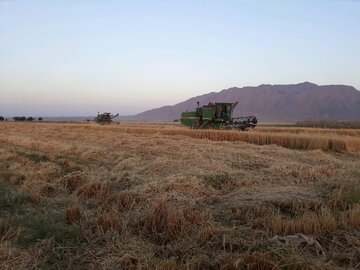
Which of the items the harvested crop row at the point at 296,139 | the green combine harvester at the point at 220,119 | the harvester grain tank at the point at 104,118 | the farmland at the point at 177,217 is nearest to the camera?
the farmland at the point at 177,217

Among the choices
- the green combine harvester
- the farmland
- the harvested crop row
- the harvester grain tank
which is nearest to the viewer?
the farmland

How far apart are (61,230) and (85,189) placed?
329 centimetres

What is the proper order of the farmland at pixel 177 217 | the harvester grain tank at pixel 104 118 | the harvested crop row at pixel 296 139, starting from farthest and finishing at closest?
the harvester grain tank at pixel 104 118 < the harvested crop row at pixel 296 139 < the farmland at pixel 177 217

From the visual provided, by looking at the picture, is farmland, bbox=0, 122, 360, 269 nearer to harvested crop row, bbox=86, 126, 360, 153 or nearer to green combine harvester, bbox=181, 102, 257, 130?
harvested crop row, bbox=86, 126, 360, 153

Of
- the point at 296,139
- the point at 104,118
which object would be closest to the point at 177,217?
the point at 296,139

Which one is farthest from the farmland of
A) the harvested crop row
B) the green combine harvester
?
the green combine harvester

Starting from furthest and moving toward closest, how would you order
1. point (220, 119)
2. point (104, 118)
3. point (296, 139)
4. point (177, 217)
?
point (104, 118)
point (220, 119)
point (296, 139)
point (177, 217)

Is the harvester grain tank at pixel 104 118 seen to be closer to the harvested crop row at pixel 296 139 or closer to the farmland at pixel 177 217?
the harvested crop row at pixel 296 139

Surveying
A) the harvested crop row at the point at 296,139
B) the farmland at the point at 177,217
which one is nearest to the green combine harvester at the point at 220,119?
the harvested crop row at the point at 296,139

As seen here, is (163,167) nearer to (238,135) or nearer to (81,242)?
(81,242)

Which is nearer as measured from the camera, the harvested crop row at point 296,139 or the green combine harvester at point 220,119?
the harvested crop row at point 296,139

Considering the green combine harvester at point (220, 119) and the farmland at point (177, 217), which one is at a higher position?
the green combine harvester at point (220, 119)

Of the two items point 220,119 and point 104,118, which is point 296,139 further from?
point 104,118

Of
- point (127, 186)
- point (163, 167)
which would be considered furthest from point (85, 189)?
point (163, 167)
